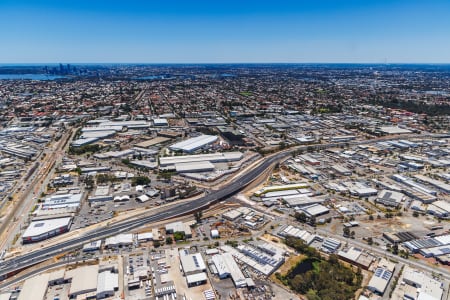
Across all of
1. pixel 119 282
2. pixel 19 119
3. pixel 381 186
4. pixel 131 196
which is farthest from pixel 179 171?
pixel 19 119

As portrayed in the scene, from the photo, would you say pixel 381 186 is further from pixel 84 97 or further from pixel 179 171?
pixel 84 97

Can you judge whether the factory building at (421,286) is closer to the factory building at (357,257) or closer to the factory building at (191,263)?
the factory building at (357,257)

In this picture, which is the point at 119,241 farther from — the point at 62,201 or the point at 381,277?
the point at 381,277

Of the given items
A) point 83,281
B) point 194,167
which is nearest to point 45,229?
point 83,281

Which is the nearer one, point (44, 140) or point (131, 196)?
point (131, 196)

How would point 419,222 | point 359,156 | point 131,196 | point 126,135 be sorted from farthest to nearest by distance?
point 126,135 < point 359,156 < point 131,196 < point 419,222

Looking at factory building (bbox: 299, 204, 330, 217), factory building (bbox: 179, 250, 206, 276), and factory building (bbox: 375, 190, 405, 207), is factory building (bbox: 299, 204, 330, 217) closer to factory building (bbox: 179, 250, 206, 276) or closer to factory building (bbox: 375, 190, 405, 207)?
factory building (bbox: 375, 190, 405, 207)
